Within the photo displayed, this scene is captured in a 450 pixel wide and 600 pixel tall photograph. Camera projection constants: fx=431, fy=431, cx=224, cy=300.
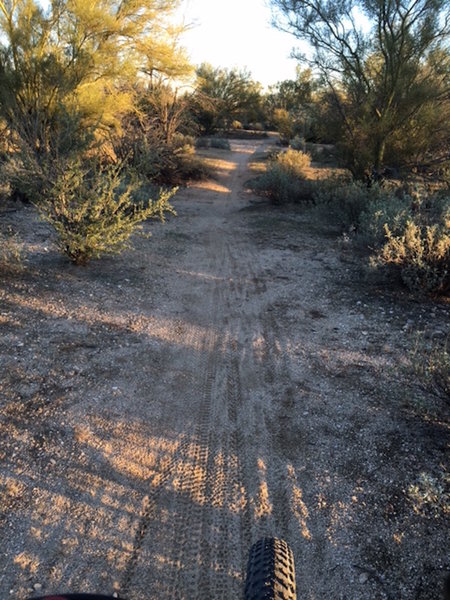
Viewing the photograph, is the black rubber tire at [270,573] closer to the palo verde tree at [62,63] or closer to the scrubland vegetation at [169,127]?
the scrubland vegetation at [169,127]

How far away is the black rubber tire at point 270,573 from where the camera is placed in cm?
175

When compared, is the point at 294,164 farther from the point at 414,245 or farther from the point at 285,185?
the point at 414,245

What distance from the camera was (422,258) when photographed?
6074 mm

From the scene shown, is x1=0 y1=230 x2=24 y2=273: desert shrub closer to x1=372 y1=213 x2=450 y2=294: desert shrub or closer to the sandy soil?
the sandy soil

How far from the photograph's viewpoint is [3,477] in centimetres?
298

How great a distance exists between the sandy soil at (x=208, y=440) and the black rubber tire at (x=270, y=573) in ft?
1.73

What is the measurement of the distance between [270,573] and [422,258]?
5258 mm

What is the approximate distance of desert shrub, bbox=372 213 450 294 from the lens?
5855 mm

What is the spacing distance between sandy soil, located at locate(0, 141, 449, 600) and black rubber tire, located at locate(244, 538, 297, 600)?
0.53m

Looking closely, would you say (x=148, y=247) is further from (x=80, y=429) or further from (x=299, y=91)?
(x=299, y=91)

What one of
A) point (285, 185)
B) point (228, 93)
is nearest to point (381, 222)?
point (285, 185)

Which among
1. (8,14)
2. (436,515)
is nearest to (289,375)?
(436,515)

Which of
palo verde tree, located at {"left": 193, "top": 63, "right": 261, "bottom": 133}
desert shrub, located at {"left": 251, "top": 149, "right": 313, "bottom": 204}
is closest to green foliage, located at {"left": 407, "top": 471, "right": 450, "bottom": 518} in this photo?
desert shrub, located at {"left": 251, "top": 149, "right": 313, "bottom": 204}

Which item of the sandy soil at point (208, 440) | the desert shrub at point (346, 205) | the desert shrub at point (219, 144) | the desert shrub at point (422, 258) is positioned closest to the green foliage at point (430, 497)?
the sandy soil at point (208, 440)
